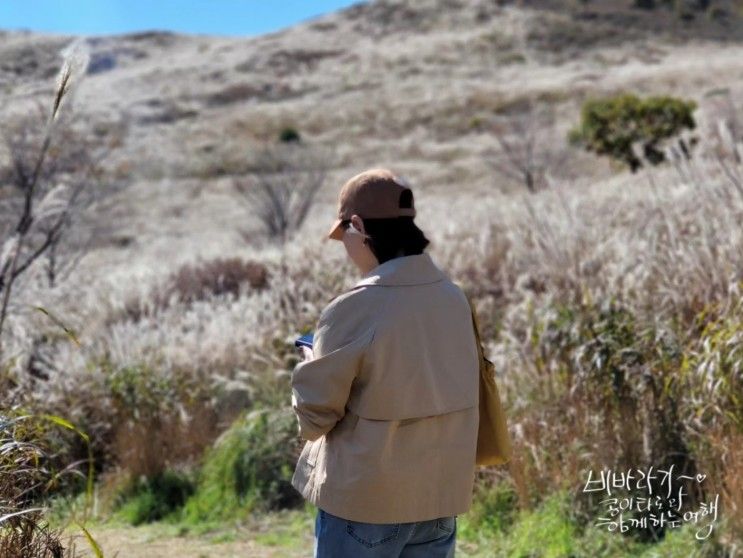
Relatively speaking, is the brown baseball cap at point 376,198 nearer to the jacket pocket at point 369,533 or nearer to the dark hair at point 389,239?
the dark hair at point 389,239

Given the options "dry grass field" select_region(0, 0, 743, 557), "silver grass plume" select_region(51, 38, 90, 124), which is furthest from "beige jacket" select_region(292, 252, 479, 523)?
"dry grass field" select_region(0, 0, 743, 557)

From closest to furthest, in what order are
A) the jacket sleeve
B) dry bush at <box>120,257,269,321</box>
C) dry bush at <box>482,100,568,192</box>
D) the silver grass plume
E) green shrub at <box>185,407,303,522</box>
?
1. the jacket sleeve
2. the silver grass plume
3. green shrub at <box>185,407,303,522</box>
4. dry bush at <box>120,257,269,321</box>
5. dry bush at <box>482,100,568,192</box>

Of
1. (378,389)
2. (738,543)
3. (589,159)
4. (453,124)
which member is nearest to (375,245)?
(378,389)

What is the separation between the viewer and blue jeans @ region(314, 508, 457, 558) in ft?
8.84

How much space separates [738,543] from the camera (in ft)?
13.6

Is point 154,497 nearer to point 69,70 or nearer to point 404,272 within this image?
point 69,70

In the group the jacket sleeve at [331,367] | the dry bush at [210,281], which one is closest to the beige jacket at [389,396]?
the jacket sleeve at [331,367]

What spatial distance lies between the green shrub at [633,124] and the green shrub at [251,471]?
62.7 feet

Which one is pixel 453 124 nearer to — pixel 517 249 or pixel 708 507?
pixel 517 249

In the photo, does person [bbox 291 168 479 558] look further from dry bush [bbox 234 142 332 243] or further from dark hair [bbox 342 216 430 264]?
dry bush [bbox 234 142 332 243]

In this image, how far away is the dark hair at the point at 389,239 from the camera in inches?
108

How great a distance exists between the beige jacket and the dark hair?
0.17 feet

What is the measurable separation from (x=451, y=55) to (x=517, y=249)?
198 feet

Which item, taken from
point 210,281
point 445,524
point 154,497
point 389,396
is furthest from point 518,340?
point 210,281
